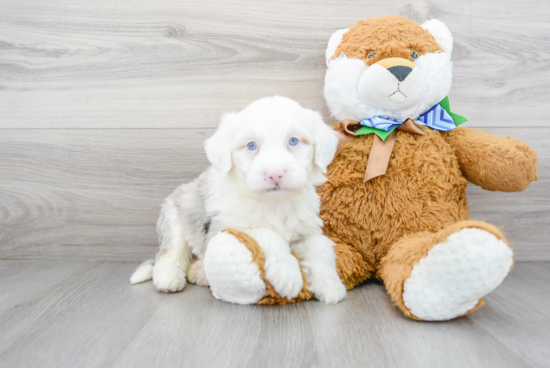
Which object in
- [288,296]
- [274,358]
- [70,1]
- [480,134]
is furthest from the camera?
[70,1]

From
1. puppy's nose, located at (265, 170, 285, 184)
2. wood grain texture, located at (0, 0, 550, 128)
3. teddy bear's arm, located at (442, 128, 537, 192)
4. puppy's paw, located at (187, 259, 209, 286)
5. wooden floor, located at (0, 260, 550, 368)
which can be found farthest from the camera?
wood grain texture, located at (0, 0, 550, 128)

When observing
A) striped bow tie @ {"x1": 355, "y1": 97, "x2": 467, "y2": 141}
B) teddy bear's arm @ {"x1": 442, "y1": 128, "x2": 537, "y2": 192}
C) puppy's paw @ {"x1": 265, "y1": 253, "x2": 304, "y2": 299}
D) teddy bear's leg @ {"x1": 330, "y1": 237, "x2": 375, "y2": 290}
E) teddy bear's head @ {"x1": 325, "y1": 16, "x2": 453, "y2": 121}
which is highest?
teddy bear's head @ {"x1": 325, "y1": 16, "x2": 453, "y2": 121}

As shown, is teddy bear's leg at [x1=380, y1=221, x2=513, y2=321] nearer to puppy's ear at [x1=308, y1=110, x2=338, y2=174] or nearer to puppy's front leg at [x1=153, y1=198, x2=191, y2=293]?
puppy's ear at [x1=308, y1=110, x2=338, y2=174]

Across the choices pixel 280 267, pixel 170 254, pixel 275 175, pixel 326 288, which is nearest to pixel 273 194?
pixel 275 175

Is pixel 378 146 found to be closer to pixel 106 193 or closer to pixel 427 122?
pixel 427 122

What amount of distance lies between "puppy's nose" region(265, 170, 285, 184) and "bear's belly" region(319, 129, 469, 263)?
34cm

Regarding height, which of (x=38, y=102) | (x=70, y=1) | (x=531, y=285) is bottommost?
(x=531, y=285)

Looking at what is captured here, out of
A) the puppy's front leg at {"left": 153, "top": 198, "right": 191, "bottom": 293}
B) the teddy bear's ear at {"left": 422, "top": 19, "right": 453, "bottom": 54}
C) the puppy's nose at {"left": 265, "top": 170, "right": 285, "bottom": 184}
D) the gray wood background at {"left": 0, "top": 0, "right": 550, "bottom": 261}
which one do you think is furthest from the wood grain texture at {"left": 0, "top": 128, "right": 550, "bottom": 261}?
the puppy's nose at {"left": 265, "top": 170, "right": 285, "bottom": 184}

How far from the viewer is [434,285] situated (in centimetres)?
104

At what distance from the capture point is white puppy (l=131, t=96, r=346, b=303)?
116 cm

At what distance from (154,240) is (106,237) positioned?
212 millimetres

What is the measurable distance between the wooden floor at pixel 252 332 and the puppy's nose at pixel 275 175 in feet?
1.19

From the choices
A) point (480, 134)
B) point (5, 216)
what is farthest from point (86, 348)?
point (480, 134)

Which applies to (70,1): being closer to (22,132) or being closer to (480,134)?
(22,132)
